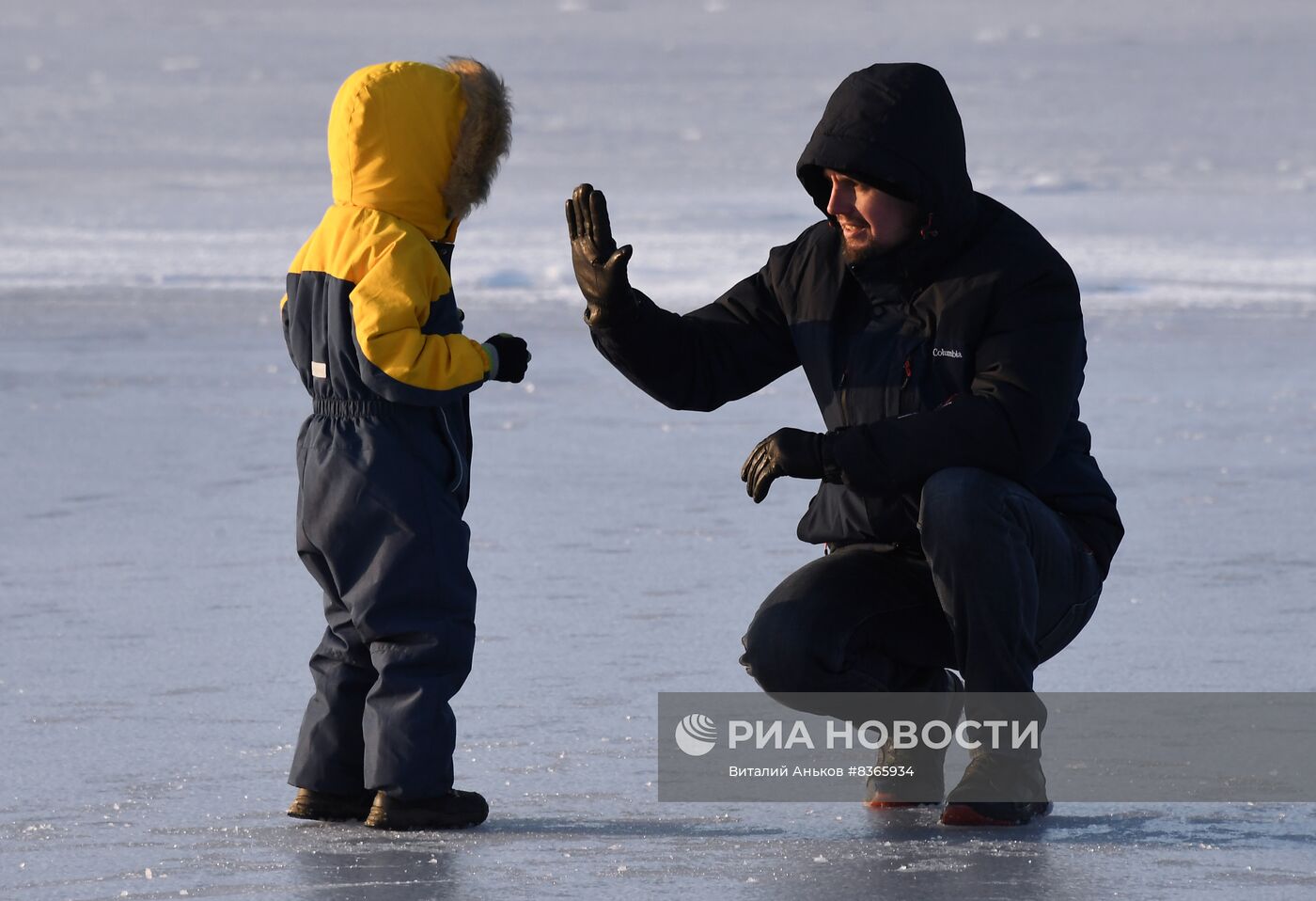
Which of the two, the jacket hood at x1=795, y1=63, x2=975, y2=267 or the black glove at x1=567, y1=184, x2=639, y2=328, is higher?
the jacket hood at x1=795, y1=63, x2=975, y2=267

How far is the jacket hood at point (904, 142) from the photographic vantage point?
8.97 ft

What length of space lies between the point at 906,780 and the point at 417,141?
113 cm

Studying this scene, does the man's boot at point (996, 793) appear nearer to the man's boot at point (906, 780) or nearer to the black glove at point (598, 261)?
the man's boot at point (906, 780)

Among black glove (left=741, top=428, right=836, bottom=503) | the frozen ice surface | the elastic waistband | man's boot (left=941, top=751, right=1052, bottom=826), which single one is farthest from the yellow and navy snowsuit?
man's boot (left=941, top=751, right=1052, bottom=826)

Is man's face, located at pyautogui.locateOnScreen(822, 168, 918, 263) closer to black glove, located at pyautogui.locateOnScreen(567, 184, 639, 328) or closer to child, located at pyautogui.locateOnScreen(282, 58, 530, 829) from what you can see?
black glove, located at pyautogui.locateOnScreen(567, 184, 639, 328)

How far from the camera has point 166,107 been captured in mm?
26781

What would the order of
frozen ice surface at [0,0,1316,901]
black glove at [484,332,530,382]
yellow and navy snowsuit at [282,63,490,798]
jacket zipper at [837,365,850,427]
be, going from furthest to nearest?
jacket zipper at [837,365,850,427] → black glove at [484,332,530,382] → yellow and navy snowsuit at [282,63,490,798] → frozen ice surface at [0,0,1316,901]

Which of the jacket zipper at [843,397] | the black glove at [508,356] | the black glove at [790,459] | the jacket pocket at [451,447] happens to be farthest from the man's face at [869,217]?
the jacket pocket at [451,447]

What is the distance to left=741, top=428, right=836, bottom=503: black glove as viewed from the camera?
2686 mm

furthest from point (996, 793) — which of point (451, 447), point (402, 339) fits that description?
point (402, 339)

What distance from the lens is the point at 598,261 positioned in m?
2.91

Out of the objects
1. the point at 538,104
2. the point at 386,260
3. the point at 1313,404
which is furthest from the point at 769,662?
the point at 538,104

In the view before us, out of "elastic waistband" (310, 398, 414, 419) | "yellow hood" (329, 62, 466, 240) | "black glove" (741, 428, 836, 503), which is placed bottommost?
"black glove" (741, 428, 836, 503)

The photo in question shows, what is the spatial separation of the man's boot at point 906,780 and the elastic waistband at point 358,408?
0.85m
